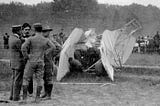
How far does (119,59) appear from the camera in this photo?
16.1m

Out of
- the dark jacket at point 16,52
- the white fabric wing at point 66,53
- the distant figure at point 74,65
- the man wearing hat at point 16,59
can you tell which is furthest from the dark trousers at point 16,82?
the distant figure at point 74,65

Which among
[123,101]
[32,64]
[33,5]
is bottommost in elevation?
[123,101]

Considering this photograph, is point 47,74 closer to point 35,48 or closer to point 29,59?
point 29,59

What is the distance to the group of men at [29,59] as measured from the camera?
380 inches

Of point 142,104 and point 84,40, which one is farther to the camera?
point 84,40

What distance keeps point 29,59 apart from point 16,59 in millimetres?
430

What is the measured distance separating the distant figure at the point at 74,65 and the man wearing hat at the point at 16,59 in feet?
16.7

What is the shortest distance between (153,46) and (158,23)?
21.1 metres

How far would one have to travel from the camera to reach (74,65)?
49.6 ft

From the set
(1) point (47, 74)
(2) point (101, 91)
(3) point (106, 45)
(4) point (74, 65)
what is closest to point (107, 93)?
(2) point (101, 91)

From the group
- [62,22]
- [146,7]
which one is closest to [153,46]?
[62,22]

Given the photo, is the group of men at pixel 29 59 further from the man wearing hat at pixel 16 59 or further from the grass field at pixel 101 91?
the grass field at pixel 101 91

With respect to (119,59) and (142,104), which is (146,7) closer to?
(119,59)

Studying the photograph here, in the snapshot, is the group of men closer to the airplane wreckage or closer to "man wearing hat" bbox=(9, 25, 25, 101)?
"man wearing hat" bbox=(9, 25, 25, 101)
